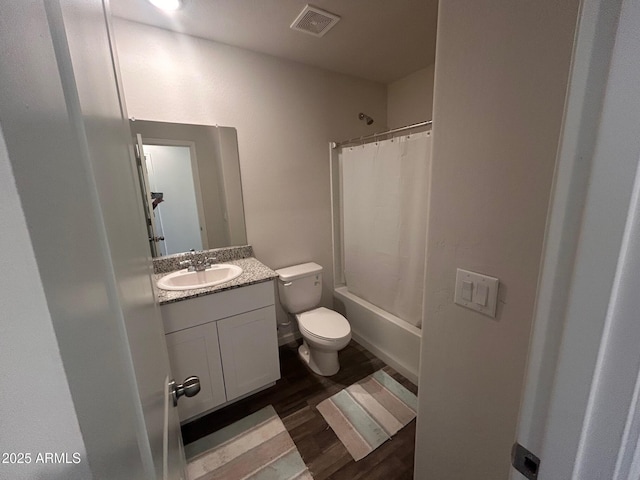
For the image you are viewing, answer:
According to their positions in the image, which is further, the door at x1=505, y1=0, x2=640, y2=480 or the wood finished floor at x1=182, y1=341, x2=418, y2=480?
the wood finished floor at x1=182, y1=341, x2=418, y2=480

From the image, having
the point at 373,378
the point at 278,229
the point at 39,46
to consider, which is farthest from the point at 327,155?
the point at 39,46

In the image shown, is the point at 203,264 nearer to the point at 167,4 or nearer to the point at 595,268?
the point at 167,4

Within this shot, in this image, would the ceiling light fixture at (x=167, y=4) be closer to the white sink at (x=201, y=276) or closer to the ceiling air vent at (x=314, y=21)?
the ceiling air vent at (x=314, y=21)

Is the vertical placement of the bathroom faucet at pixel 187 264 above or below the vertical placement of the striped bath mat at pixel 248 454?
above

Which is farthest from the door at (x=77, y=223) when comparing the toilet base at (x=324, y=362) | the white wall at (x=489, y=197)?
the toilet base at (x=324, y=362)

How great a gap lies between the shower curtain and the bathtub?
0.08 m

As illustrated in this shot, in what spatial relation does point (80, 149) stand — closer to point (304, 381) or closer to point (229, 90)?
point (229, 90)

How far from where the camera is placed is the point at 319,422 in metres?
1.57

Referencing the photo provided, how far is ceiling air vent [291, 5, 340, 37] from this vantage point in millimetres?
1453

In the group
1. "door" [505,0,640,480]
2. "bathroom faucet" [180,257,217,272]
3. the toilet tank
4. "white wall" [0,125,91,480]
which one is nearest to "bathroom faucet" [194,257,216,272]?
"bathroom faucet" [180,257,217,272]

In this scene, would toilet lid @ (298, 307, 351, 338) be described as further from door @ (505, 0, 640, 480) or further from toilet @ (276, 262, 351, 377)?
door @ (505, 0, 640, 480)

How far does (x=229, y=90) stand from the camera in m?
1.83

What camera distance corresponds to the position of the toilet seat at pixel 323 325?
5.96 ft

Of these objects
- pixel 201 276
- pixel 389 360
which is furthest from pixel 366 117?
pixel 389 360
